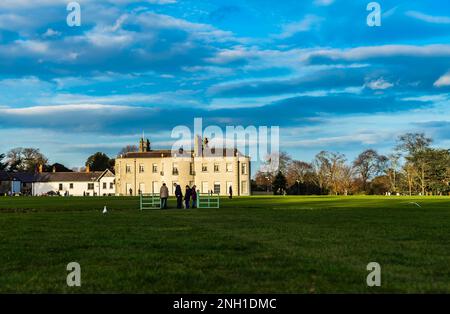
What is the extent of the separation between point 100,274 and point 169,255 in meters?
2.45

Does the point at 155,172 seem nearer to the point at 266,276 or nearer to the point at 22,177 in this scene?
the point at 22,177

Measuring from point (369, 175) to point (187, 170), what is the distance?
36236 millimetres

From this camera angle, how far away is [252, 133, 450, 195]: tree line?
10188 centimetres

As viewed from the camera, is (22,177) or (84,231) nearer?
(84,231)

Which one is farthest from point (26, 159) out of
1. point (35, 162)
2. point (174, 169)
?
point (174, 169)

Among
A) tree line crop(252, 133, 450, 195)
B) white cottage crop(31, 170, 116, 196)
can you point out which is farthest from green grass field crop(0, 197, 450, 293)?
white cottage crop(31, 170, 116, 196)

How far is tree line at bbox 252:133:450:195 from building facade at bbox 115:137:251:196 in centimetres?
964

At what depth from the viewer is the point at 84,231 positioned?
18.2m

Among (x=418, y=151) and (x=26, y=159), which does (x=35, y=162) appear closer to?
(x=26, y=159)

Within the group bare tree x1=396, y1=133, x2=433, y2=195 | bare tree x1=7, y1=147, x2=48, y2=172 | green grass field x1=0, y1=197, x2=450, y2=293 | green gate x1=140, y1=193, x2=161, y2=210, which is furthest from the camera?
bare tree x1=7, y1=147, x2=48, y2=172

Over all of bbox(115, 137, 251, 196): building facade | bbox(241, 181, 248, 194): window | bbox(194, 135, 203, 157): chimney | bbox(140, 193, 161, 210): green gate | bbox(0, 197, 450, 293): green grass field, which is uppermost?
bbox(194, 135, 203, 157): chimney

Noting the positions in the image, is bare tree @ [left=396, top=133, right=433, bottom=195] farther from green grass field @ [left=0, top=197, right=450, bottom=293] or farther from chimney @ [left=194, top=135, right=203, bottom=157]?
green grass field @ [left=0, top=197, right=450, bottom=293]

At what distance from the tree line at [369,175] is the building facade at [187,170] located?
379 inches
